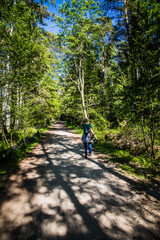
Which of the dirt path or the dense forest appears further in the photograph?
the dense forest

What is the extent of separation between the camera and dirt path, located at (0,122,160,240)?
2.01m

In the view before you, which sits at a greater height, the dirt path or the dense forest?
the dense forest

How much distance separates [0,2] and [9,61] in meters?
2.15

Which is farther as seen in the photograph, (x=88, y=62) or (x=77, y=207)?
(x=88, y=62)

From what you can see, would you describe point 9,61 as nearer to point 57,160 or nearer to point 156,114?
point 57,160

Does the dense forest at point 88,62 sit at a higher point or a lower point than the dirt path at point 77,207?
higher

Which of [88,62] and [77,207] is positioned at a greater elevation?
[88,62]

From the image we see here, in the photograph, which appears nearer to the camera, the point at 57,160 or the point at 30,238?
the point at 30,238

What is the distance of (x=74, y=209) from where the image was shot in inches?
98.9

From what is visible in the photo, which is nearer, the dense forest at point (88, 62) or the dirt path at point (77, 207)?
the dirt path at point (77, 207)

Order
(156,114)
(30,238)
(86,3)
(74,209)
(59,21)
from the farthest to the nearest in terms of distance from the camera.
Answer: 1. (59,21)
2. (86,3)
3. (156,114)
4. (74,209)
5. (30,238)

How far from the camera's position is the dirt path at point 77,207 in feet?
6.61

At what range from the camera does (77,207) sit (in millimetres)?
2570

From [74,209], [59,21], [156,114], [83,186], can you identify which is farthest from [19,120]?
[59,21]
